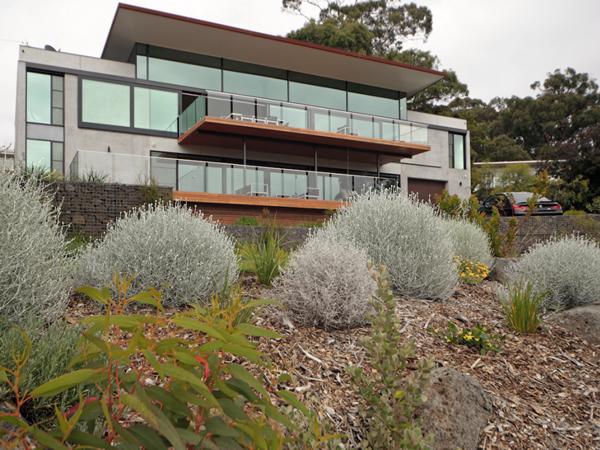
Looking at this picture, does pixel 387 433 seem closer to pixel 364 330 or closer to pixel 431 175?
pixel 364 330

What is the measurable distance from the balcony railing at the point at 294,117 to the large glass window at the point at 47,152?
4.98 meters

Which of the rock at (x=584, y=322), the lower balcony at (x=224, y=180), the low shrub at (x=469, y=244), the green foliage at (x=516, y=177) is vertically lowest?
the rock at (x=584, y=322)

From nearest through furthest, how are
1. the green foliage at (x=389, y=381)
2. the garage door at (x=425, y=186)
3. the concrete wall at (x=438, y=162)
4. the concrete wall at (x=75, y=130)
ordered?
1. the green foliage at (x=389, y=381)
2. the concrete wall at (x=75, y=130)
3. the concrete wall at (x=438, y=162)
4. the garage door at (x=425, y=186)

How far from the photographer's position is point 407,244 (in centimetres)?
659

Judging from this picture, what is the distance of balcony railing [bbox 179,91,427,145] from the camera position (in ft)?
67.3

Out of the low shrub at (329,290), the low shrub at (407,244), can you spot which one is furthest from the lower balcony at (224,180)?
the low shrub at (329,290)

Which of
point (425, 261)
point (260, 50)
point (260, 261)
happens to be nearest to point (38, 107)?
point (260, 50)

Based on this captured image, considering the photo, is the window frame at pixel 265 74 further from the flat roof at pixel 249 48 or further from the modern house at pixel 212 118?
the flat roof at pixel 249 48

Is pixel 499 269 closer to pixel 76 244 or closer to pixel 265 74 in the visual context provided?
pixel 76 244

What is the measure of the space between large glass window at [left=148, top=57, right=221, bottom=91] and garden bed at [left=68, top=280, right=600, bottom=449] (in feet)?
63.6

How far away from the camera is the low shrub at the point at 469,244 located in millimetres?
9797

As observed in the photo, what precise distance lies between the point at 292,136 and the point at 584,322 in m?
17.4

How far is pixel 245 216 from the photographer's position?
1825 cm

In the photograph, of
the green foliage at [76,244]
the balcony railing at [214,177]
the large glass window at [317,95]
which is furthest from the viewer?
the large glass window at [317,95]
